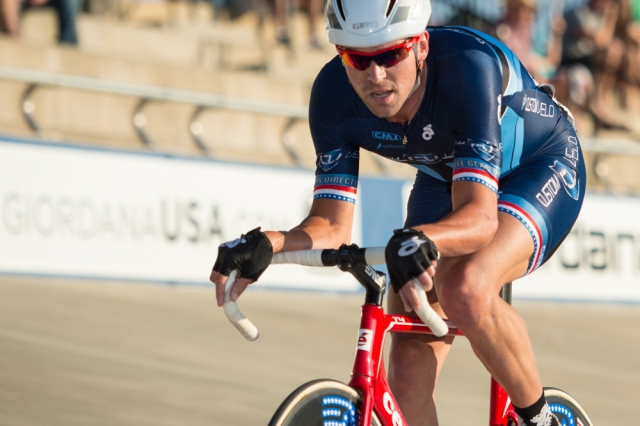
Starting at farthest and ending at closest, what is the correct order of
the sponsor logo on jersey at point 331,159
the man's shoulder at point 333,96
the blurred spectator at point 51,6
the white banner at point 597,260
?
the white banner at point 597,260, the blurred spectator at point 51,6, the sponsor logo on jersey at point 331,159, the man's shoulder at point 333,96

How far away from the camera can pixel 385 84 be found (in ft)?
10.3

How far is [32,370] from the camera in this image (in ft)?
16.9

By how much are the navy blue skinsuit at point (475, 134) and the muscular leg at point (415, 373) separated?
1.54 feet

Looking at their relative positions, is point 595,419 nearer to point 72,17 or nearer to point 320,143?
point 320,143

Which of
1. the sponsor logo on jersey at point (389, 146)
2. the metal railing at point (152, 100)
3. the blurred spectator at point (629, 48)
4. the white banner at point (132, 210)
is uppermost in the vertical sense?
the blurred spectator at point (629, 48)

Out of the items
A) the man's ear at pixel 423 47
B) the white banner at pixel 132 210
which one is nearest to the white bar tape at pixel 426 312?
the man's ear at pixel 423 47

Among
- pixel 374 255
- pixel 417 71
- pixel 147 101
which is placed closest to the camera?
pixel 374 255

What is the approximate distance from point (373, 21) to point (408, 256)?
770 millimetres

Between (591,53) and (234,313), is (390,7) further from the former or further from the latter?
(591,53)

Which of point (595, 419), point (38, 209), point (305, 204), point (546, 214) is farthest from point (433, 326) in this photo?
point (305, 204)

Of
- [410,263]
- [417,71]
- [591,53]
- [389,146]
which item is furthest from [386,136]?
[591,53]

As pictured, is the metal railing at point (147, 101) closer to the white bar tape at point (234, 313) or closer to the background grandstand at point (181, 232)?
the background grandstand at point (181, 232)

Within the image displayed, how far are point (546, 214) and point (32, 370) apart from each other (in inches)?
115

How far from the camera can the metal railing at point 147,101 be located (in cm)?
826
